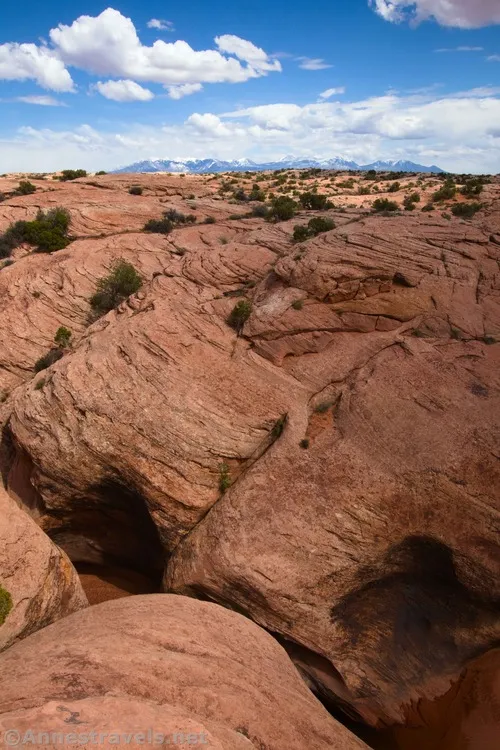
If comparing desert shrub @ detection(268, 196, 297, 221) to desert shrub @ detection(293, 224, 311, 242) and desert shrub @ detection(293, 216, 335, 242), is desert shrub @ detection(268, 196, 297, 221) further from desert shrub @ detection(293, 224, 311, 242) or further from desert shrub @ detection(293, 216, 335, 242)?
desert shrub @ detection(293, 224, 311, 242)

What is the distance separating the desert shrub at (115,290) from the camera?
24.0 m

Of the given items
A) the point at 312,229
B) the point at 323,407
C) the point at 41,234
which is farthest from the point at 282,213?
the point at 323,407

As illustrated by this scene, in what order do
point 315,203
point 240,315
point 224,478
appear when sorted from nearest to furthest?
point 224,478 → point 240,315 → point 315,203

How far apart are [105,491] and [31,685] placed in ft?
31.1

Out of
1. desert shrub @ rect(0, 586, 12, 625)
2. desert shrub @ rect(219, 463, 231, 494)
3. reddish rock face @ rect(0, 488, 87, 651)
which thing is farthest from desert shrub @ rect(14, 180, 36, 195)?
desert shrub @ rect(0, 586, 12, 625)

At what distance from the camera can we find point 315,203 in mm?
32438

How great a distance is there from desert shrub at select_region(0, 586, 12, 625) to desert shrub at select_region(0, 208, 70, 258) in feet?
71.0

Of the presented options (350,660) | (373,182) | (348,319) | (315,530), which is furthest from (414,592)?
(373,182)

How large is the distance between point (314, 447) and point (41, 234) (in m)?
22.9

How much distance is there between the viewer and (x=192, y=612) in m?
11.2

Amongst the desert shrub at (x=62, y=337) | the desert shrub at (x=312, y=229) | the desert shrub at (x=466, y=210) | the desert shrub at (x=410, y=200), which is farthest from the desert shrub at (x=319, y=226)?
the desert shrub at (x=62, y=337)

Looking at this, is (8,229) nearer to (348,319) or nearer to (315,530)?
(348,319)

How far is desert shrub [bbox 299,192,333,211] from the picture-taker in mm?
32219

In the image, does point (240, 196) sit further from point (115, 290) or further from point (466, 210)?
point (466, 210)
